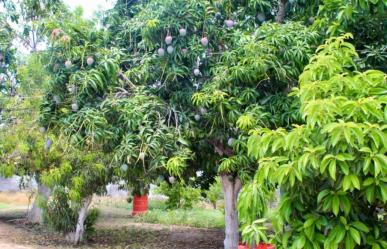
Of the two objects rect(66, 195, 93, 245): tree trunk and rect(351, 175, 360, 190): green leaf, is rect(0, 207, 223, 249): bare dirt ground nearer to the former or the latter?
rect(66, 195, 93, 245): tree trunk

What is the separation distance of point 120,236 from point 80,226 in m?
1.34

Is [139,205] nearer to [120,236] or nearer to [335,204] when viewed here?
[120,236]

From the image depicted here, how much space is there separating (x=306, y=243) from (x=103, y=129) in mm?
3026

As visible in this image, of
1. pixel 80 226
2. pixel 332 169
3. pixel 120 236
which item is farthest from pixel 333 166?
pixel 120 236

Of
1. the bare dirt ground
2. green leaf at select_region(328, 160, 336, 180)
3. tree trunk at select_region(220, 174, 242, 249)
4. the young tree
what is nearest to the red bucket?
the bare dirt ground

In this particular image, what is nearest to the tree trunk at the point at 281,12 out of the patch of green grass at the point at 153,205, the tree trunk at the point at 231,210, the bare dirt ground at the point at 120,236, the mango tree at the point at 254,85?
the mango tree at the point at 254,85

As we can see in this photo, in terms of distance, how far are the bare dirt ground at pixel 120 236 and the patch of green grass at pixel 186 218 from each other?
0.45 meters

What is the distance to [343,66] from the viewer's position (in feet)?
9.16

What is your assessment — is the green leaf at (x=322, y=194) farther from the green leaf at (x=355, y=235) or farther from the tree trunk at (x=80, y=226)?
the tree trunk at (x=80, y=226)

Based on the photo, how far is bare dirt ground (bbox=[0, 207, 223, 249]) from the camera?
8.30 metres

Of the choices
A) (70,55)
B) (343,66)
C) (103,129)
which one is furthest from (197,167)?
(343,66)

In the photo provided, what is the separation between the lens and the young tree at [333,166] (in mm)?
2021

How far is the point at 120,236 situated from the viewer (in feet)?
30.9

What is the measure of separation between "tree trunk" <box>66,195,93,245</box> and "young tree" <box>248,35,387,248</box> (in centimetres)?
618
